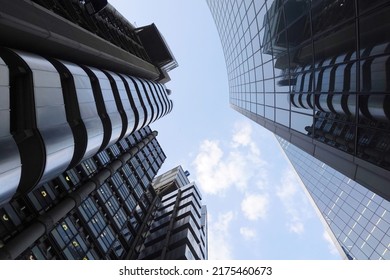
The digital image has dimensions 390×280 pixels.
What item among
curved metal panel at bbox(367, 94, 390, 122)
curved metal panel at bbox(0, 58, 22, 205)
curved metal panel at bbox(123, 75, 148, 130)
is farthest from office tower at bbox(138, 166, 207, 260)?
curved metal panel at bbox(367, 94, 390, 122)

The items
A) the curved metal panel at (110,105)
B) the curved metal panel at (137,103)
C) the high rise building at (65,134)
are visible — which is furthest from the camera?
the curved metal panel at (137,103)

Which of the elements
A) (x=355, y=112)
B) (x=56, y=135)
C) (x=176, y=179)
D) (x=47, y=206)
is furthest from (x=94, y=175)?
(x=176, y=179)

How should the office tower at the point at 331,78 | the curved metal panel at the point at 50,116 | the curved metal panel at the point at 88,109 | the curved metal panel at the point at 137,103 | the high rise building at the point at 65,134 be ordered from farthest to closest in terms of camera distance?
the curved metal panel at the point at 137,103 < the curved metal panel at the point at 88,109 < the curved metal panel at the point at 50,116 < the high rise building at the point at 65,134 < the office tower at the point at 331,78

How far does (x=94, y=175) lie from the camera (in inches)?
1577

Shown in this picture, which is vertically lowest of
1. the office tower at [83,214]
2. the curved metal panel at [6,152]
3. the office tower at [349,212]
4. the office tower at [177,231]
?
the office tower at [349,212]

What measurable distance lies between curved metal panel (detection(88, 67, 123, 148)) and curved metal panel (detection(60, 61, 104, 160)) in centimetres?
200

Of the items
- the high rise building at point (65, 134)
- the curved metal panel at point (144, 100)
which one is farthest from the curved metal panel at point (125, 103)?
the curved metal panel at point (144, 100)

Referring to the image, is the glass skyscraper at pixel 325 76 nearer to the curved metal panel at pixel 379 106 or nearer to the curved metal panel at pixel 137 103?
the curved metal panel at pixel 379 106

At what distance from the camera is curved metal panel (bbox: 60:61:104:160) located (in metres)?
19.3

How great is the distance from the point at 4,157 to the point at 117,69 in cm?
2399

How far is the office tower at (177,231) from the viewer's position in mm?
47469

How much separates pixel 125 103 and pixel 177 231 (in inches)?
1207

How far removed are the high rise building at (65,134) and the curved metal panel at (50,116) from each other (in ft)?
0.17

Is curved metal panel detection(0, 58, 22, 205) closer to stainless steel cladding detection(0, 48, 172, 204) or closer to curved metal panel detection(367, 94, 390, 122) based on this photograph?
stainless steel cladding detection(0, 48, 172, 204)
